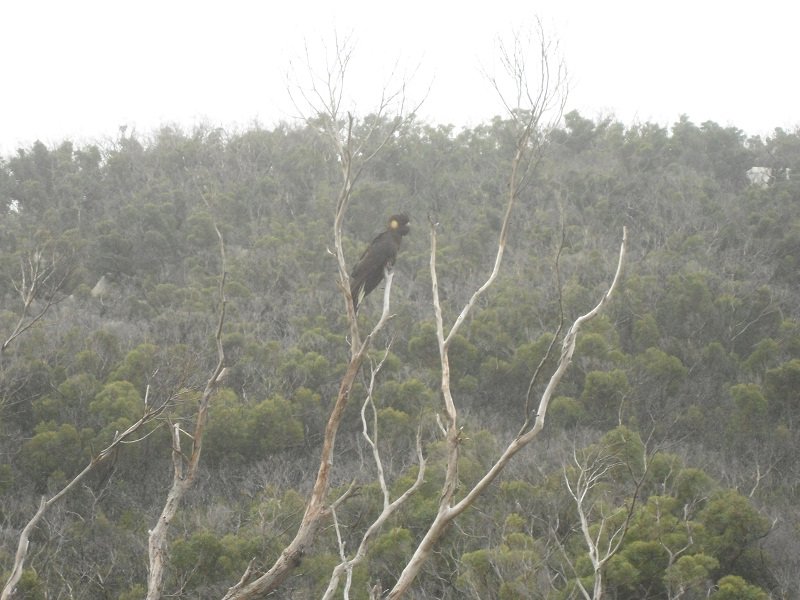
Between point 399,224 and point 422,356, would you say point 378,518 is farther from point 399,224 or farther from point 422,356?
point 422,356

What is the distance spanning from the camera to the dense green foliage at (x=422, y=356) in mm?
10062

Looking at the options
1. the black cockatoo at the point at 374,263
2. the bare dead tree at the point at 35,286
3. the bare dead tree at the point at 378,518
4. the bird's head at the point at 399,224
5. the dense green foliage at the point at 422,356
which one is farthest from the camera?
the dense green foliage at the point at 422,356

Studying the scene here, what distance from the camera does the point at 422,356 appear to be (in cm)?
1543

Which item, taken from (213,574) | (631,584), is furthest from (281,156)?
(631,584)

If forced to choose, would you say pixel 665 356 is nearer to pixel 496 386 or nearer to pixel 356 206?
pixel 496 386

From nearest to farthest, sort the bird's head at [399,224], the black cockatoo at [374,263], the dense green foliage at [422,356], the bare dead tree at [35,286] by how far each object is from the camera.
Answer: the bare dead tree at [35,286] → the black cockatoo at [374,263] → the bird's head at [399,224] → the dense green foliage at [422,356]

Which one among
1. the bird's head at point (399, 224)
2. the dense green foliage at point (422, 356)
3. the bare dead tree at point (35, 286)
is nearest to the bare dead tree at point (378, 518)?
the dense green foliage at point (422, 356)

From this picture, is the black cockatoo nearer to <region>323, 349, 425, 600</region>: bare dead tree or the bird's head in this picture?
the bird's head

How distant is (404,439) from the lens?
13.1 metres

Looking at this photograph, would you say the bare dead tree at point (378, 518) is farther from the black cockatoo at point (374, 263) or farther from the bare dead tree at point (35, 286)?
the bare dead tree at point (35, 286)

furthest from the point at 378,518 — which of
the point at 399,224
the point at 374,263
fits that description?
the point at 399,224

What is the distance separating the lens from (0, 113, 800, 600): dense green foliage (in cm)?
1006

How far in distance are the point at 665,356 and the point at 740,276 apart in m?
4.47

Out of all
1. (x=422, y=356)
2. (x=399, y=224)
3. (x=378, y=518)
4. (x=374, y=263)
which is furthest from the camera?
(x=422, y=356)
